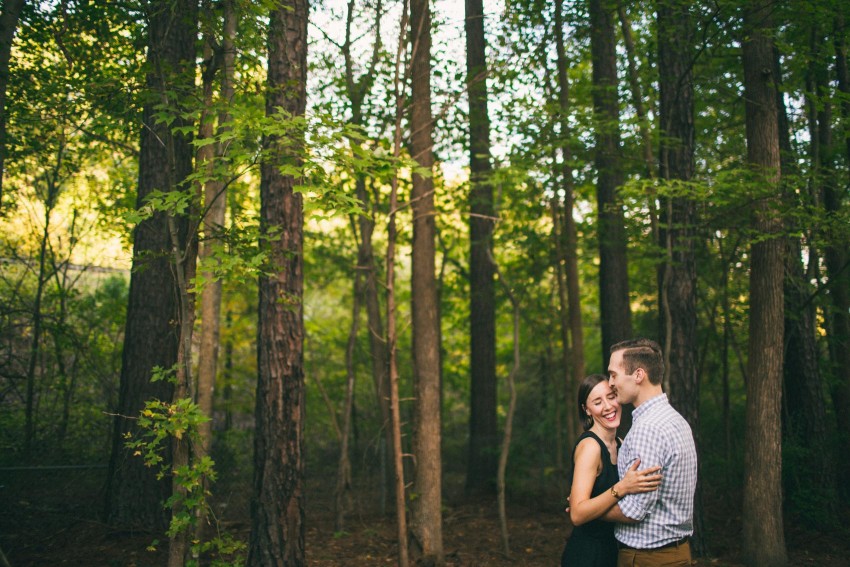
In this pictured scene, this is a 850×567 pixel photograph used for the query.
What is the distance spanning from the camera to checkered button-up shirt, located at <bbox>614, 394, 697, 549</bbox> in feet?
10.00

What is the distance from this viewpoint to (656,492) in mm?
3027

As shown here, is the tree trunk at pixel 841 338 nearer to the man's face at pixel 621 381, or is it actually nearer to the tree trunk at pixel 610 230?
the tree trunk at pixel 610 230

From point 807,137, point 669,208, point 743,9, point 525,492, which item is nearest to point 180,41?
point 669,208

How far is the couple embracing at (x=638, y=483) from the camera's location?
305cm

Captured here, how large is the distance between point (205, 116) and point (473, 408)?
8651 millimetres

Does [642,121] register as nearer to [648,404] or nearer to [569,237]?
[569,237]

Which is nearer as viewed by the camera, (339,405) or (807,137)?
(807,137)

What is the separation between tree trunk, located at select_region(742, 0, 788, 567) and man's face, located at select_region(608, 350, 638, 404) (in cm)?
526

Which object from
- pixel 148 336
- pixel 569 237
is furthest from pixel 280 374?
pixel 569 237

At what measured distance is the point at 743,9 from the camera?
7980 mm

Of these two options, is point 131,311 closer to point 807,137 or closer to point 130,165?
point 130,165

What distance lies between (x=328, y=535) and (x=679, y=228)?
6388mm

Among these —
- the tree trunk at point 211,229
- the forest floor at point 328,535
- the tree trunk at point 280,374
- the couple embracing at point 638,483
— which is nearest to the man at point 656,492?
the couple embracing at point 638,483

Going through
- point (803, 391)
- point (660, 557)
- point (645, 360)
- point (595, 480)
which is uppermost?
point (645, 360)
